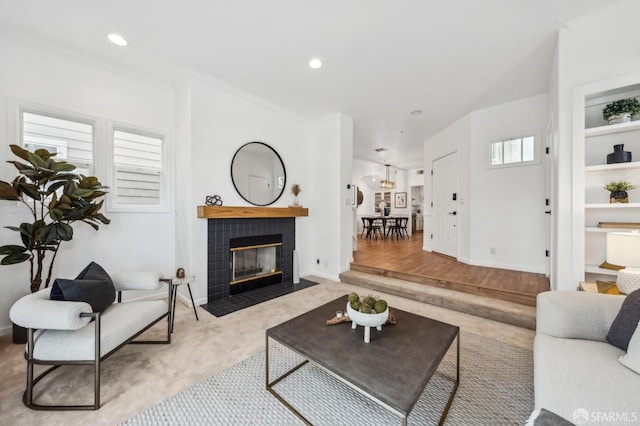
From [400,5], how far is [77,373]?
3.83 m

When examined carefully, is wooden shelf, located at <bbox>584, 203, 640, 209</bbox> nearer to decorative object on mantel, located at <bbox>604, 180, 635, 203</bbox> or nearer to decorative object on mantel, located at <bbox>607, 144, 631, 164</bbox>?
decorative object on mantel, located at <bbox>604, 180, 635, 203</bbox>

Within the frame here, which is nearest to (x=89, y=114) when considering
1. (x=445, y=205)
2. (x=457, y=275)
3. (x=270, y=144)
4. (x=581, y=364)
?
(x=270, y=144)

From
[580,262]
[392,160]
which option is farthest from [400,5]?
[392,160]

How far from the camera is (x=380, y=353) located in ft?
4.68

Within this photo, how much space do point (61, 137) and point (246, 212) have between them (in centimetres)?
214

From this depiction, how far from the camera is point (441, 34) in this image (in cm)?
242

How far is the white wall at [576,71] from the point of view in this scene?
83.5 inches

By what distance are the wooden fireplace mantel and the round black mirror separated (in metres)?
0.23

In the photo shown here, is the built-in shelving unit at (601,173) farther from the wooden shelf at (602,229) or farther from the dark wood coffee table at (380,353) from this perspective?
the dark wood coffee table at (380,353)

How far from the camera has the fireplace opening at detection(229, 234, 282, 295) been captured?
3.62m

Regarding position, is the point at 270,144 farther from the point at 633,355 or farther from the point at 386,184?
the point at 386,184

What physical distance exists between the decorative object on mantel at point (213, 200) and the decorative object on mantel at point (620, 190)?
415 centimetres

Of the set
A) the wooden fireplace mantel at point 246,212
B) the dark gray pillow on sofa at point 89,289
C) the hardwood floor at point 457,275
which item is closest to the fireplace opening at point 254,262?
the wooden fireplace mantel at point 246,212

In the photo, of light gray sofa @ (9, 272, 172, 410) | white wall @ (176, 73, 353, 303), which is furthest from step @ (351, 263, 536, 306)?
light gray sofa @ (9, 272, 172, 410)
